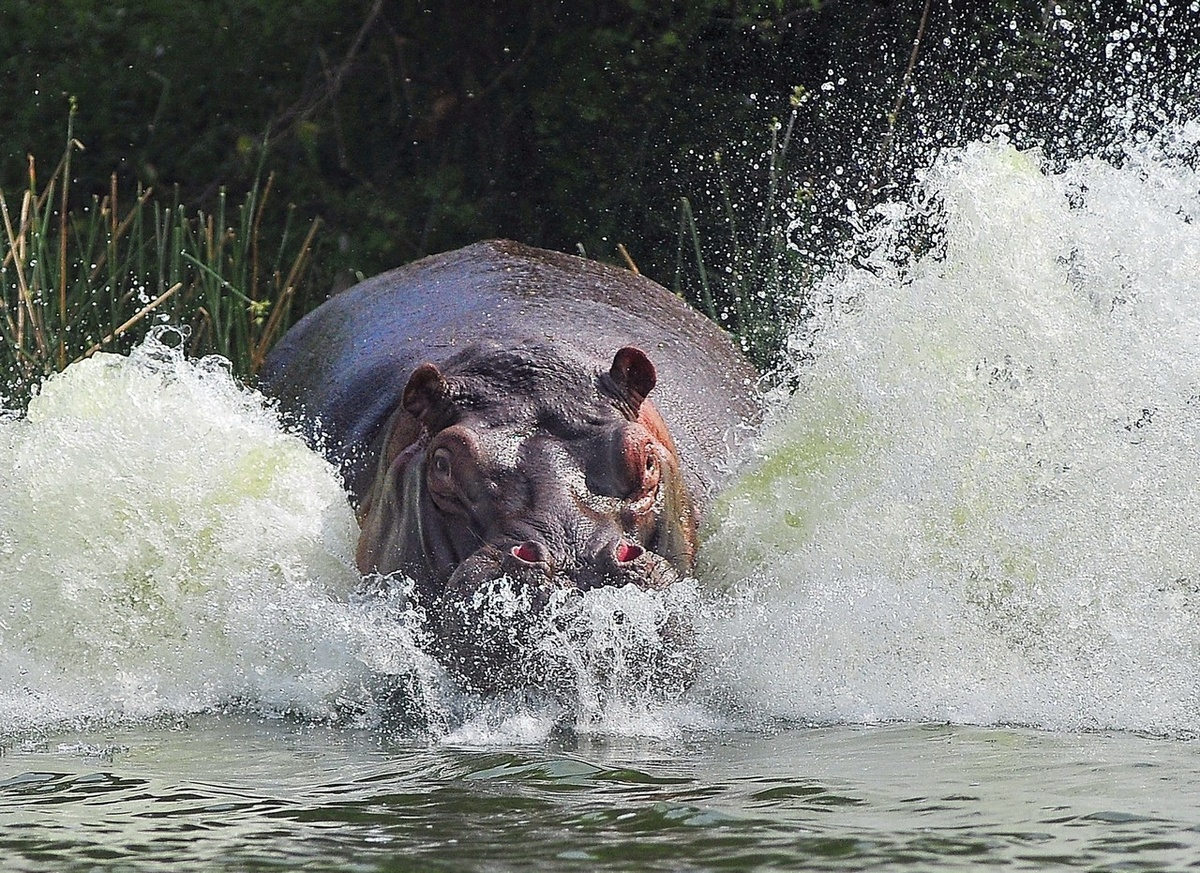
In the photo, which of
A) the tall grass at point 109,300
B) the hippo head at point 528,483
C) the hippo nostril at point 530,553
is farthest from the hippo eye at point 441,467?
the tall grass at point 109,300

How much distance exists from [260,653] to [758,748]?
1.54m

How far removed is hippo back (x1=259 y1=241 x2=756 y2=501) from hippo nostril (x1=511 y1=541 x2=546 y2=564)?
0.91 meters

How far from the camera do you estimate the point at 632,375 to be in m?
4.76

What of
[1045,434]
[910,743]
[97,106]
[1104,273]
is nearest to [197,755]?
[910,743]

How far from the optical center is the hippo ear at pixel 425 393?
15.3ft

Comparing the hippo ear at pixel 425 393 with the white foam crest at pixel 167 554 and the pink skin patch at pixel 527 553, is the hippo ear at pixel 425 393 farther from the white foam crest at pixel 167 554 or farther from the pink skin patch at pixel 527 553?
the pink skin patch at pixel 527 553

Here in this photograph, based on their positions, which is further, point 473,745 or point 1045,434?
point 1045,434

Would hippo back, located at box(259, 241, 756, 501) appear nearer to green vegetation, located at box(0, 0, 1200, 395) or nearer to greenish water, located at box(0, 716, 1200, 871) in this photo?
green vegetation, located at box(0, 0, 1200, 395)

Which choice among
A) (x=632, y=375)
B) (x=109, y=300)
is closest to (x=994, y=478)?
(x=632, y=375)

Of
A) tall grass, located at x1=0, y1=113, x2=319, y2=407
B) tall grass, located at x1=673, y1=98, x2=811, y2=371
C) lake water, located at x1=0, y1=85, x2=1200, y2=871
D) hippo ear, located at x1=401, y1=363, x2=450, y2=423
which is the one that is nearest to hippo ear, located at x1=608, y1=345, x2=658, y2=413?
hippo ear, located at x1=401, y1=363, x2=450, y2=423

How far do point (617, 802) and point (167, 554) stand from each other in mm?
2492

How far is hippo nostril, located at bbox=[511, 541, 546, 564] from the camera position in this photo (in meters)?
4.12

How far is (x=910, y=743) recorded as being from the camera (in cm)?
368

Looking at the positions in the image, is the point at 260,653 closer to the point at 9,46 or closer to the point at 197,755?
the point at 197,755
